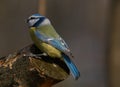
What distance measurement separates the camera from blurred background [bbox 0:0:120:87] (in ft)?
6.75

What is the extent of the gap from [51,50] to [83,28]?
73 cm

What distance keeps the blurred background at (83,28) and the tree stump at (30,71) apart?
752 millimetres

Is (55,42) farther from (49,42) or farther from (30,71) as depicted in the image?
(30,71)

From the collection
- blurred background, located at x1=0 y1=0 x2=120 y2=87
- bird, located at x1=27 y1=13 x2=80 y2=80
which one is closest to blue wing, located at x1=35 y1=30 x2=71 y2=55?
bird, located at x1=27 y1=13 x2=80 y2=80

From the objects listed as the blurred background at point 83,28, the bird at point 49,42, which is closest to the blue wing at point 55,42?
the bird at point 49,42

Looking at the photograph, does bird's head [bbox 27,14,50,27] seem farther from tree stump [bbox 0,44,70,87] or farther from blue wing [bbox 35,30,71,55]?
tree stump [bbox 0,44,70,87]

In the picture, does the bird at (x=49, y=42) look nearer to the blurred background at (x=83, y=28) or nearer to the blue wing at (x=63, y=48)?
the blue wing at (x=63, y=48)

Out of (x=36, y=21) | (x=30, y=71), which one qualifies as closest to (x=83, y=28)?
(x=36, y=21)

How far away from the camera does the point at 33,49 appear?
4.56ft

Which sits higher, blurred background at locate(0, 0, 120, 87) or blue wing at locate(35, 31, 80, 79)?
blue wing at locate(35, 31, 80, 79)

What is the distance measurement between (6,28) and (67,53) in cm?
87

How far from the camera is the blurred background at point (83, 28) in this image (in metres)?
2.06

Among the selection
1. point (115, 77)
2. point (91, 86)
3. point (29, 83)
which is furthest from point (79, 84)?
point (29, 83)

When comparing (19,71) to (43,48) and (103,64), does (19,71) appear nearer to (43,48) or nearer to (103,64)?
(43,48)
